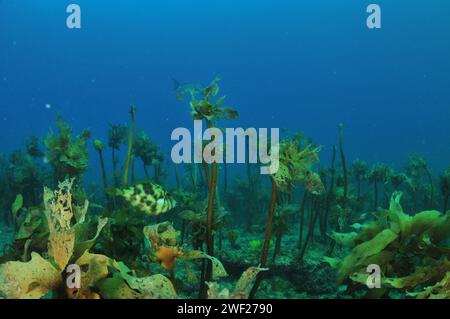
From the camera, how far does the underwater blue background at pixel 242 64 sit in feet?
390

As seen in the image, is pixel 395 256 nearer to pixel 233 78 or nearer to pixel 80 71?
pixel 233 78

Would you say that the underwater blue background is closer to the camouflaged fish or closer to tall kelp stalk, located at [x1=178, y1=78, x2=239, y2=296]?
tall kelp stalk, located at [x1=178, y1=78, x2=239, y2=296]

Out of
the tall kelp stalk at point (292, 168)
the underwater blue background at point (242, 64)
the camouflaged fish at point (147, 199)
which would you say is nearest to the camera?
the tall kelp stalk at point (292, 168)

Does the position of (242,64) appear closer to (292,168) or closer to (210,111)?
(210,111)

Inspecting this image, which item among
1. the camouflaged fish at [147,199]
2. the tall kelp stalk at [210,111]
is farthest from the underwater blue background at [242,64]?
the camouflaged fish at [147,199]

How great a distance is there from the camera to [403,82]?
5669 inches

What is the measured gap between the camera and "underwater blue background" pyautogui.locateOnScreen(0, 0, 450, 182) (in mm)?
118938

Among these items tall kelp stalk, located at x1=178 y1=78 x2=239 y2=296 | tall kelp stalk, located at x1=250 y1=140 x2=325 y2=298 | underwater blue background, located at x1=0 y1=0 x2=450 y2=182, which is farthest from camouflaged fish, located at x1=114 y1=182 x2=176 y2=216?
underwater blue background, located at x1=0 y1=0 x2=450 y2=182

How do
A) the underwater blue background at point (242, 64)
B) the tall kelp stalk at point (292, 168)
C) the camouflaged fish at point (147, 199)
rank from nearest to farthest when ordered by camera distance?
the tall kelp stalk at point (292, 168) < the camouflaged fish at point (147, 199) < the underwater blue background at point (242, 64)

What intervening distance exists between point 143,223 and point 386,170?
21.2 feet

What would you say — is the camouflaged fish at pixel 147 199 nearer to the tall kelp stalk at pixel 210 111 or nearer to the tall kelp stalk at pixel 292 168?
the tall kelp stalk at pixel 210 111

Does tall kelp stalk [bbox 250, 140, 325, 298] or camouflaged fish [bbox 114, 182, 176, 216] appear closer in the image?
tall kelp stalk [bbox 250, 140, 325, 298]

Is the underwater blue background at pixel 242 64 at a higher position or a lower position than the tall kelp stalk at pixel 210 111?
higher

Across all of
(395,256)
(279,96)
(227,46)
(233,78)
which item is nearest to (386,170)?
(395,256)
